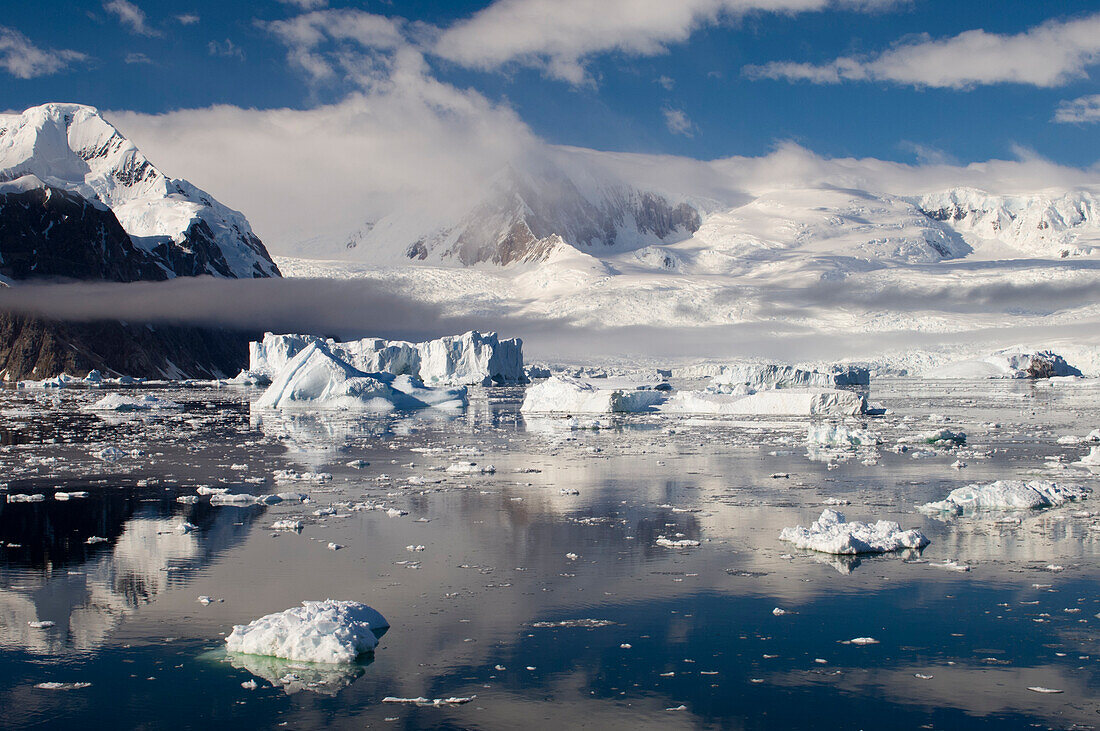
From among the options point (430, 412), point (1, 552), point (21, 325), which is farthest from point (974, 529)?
point (21, 325)

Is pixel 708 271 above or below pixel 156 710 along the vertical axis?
above

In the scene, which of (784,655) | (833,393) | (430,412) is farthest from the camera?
(430,412)

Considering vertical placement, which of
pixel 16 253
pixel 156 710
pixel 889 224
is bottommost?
pixel 156 710

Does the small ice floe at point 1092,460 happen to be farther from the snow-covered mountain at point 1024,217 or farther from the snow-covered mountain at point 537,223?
the snow-covered mountain at point 1024,217

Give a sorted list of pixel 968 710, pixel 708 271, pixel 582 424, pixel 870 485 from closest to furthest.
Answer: pixel 968 710, pixel 870 485, pixel 582 424, pixel 708 271

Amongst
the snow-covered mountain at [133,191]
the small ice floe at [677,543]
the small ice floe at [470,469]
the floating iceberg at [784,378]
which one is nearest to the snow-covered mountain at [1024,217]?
the snow-covered mountain at [133,191]

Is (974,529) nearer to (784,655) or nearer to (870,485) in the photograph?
(870,485)

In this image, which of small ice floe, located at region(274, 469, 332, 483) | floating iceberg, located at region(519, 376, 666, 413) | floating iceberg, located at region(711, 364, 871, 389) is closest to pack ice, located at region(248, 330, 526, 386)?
floating iceberg, located at region(711, 364, 871, 389)
